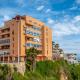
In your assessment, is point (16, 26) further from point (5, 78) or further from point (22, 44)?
point (5, 78)

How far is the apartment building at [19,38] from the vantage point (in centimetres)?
7200

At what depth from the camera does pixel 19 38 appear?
71875 millimetres

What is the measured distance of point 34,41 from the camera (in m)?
76.9

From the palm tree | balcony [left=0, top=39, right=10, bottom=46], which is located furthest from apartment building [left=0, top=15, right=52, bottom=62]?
the palm tree

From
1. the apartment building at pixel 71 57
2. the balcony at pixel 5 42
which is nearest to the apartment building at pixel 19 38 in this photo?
the balcony at pixel 5 42

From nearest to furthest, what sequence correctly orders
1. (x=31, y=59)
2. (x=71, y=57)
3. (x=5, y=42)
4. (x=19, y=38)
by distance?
(x=31, y=59) < (x=19, y=38) < (x=5, y=42) < (x=71, y=57)

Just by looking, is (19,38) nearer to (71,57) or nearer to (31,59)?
(31,59)

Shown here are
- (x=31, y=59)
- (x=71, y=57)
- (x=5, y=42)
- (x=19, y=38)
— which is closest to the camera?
(x=31, y=59)

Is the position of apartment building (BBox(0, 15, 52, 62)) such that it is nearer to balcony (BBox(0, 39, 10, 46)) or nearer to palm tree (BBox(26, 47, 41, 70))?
balcony (BBox(0, 39, 10, 46))

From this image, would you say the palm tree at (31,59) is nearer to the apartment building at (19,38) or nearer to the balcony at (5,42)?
the apartment building at (19,38)

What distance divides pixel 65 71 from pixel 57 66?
4.80 meters

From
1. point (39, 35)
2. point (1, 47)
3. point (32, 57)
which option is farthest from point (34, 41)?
point (32, 57)

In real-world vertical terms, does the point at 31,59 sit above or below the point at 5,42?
below

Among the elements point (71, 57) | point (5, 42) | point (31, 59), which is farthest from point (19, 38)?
point (71, 57)
